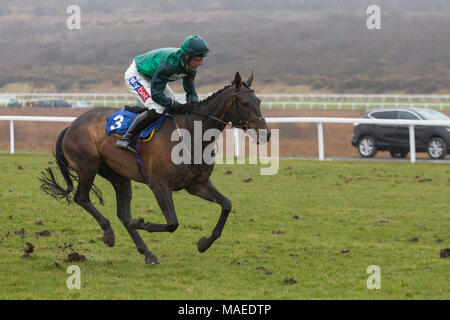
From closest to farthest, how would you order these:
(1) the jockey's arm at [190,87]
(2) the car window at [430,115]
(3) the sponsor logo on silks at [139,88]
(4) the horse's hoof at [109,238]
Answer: (1) the jockey's arm at [190,87] → (3) the sponsor logo on silks at [139,88] → (4) the horse's hoof at [109,238] → (2) the car window at [430,115]

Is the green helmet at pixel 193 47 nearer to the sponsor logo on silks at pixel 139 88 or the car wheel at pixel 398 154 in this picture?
the sponsor logo on silks at pixel 139 88

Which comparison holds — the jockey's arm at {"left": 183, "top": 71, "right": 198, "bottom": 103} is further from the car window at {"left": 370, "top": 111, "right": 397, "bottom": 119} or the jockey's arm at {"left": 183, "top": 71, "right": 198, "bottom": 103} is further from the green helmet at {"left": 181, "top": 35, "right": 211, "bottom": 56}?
the car window at {"left": 370, "top": 111, "right": 397, "bottom": 119}

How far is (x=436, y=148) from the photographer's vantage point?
17891 mm

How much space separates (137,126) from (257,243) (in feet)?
7.26

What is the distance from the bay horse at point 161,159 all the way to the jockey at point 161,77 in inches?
6.0

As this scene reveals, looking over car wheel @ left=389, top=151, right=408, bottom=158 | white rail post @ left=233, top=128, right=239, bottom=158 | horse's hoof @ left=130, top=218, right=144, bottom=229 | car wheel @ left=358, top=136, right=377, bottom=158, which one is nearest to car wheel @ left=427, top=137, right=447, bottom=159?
car wheel @ left=389, top=151, right=408, bottom=158

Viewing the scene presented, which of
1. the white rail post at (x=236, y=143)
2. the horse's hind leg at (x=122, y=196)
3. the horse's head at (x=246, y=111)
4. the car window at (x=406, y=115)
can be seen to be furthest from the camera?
the car window at (x=406, y=115)

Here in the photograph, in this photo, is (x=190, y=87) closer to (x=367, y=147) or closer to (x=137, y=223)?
(x=137, y=223)

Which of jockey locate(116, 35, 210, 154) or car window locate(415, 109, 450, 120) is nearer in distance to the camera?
jockey locate(116, 35, 210, 154)

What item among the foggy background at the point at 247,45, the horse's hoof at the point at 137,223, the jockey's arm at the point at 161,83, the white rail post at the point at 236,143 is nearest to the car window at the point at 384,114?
the white rail post at the point at 236,143

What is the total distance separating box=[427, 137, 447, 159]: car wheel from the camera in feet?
58.4

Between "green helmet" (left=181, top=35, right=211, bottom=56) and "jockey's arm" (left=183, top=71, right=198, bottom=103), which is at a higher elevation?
"green helmet" (left=181, top=35, right=211, bottom=56)

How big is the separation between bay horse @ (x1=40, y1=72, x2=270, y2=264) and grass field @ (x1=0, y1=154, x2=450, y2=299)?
1.53ft

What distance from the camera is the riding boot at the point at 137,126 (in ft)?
24.2
